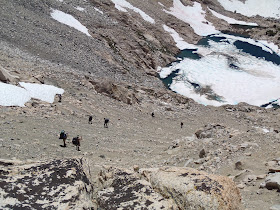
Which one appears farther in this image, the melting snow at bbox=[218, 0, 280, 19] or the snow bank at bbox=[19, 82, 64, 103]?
the melting snow at bbox=[218, 0, 280, 19]

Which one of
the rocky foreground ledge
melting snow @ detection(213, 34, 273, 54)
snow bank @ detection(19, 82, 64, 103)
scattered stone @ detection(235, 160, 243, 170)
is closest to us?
the rocky foreground ledge

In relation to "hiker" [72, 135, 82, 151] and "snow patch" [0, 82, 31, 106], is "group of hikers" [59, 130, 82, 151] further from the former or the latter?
"snow patch" [0, 82, 31, 106]

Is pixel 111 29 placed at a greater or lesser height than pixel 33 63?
greater

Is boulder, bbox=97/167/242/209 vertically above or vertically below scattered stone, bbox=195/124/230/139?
above

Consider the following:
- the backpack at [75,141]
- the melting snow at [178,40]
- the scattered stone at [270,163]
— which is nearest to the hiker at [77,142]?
the backpack at [75,141]

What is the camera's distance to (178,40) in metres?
64.8

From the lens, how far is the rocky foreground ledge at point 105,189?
6.20 meters

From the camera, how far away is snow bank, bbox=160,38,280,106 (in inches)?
1797

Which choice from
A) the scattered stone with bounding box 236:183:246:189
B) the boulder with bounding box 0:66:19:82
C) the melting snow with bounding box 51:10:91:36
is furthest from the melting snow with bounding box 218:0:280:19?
the scattered stone with bounding box 236:183:246:189

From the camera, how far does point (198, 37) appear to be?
69750 millimetres

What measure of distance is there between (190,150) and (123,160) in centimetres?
410

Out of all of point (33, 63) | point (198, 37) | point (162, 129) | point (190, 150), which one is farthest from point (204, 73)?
point (190, 150)

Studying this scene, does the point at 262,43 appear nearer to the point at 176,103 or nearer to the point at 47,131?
the point at 176,103

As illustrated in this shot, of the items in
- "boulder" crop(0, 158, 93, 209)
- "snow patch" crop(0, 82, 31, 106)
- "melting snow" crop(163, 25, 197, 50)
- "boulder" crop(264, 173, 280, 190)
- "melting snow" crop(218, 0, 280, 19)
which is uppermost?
"melting snow" crop(218, 0, 280, 19)
